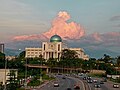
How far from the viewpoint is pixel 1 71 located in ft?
304

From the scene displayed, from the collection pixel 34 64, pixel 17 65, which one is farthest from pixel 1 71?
pixel 34 64

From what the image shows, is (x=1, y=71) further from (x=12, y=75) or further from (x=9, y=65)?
(x=9, y=65)

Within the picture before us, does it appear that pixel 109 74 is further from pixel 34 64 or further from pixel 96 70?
pixel 34 64

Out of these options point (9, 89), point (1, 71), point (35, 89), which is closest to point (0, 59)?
point (1, 71)

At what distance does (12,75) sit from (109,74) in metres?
84.4

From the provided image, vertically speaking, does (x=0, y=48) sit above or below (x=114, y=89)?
above

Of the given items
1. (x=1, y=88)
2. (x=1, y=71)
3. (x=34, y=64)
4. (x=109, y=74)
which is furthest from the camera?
(x=34, y=64)

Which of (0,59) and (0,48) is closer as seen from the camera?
(0,48)

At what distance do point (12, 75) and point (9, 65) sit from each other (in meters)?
50.9

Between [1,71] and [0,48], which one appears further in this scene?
[1,71]

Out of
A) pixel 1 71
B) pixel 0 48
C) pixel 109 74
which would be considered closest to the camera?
pixel 0 48

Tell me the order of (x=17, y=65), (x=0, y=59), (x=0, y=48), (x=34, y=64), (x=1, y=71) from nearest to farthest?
(x=0, y=48)
(x=1, y=71)
(x=0, y=59)
(x=17, y=65)
(x=34, y=64)

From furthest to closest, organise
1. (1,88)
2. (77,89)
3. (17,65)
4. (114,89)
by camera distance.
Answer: (17,65) < (114,89) < (77,89) < (1,88)

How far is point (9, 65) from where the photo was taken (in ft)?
449
